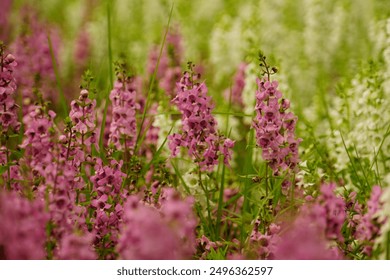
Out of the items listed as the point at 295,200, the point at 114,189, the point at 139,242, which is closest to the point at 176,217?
the point at 139,242

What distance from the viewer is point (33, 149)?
351cm

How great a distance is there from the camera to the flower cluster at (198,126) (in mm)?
3631

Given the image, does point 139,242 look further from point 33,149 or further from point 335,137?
point 335,137

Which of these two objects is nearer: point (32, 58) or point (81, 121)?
point (81, 121)

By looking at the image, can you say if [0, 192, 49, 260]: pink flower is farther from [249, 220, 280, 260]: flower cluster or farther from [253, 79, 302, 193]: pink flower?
[253, 79, 302, 193]: pink flower

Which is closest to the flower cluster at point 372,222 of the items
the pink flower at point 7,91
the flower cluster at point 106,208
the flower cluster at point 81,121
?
the flower cluster at point 106,208

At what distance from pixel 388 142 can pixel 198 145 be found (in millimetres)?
1992

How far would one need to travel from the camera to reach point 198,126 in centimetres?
367

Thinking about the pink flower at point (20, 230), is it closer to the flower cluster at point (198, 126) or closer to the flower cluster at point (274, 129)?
the flower cluster at point (198, 126)

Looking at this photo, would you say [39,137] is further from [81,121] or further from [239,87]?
[239,87]

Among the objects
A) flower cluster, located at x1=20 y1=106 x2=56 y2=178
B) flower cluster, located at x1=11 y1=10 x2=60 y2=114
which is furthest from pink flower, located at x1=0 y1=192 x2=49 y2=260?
flower cluster, located at x1=11 y1=10 x2=60 y2=114

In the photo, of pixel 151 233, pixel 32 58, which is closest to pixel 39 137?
pixel 151 233

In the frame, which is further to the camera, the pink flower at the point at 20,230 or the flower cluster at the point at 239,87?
the flower cluster at the point at 239,87

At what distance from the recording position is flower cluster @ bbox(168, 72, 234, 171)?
3631 mm
